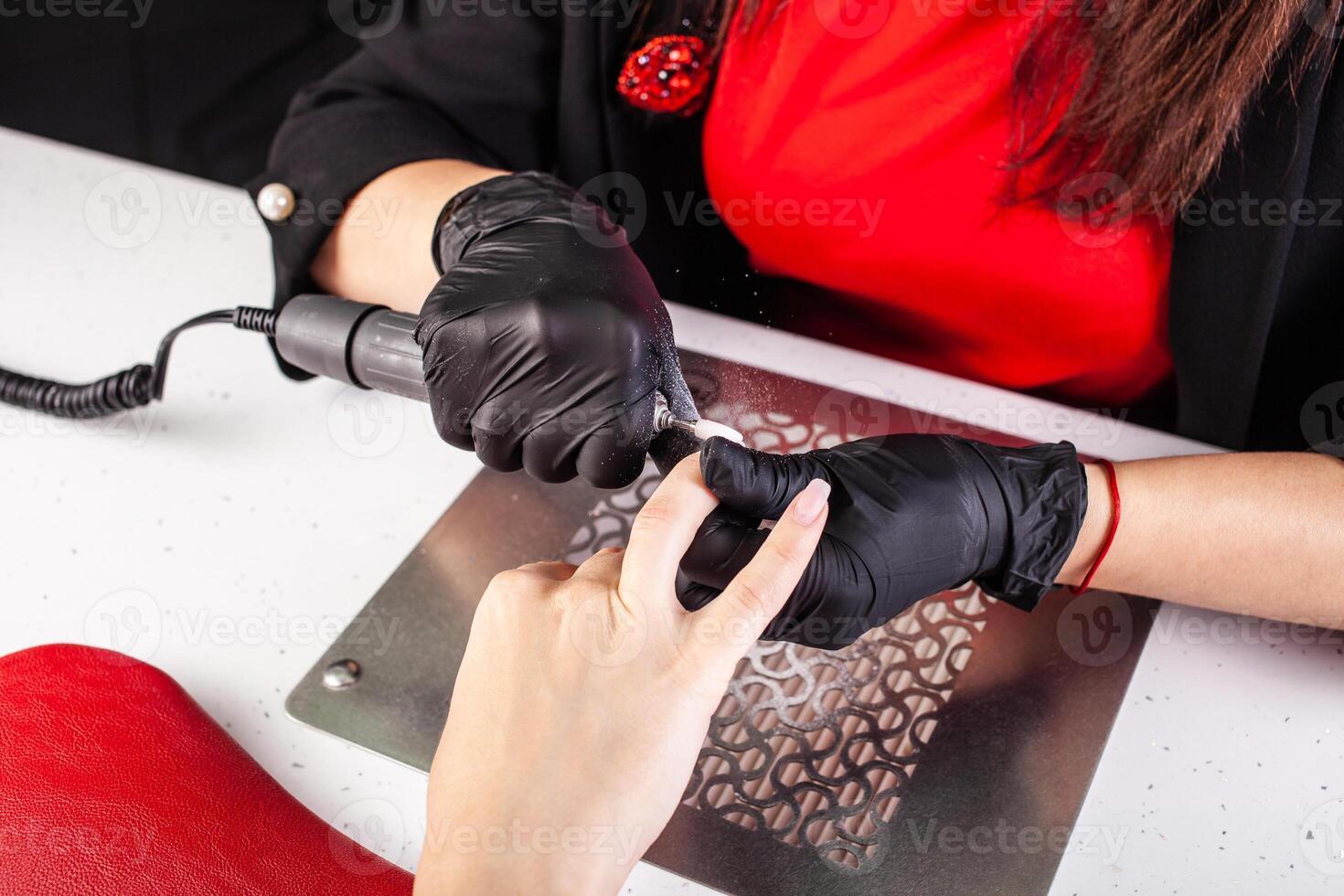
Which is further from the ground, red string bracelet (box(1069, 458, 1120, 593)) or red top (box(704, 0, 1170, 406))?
red top (box(704, 0, 1170, 406))

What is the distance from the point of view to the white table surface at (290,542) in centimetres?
68

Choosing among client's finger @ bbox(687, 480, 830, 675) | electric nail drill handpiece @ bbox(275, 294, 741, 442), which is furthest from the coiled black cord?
client's finger @ bbox(687, 480, 830, 675)

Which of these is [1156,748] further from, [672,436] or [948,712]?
[672,436]

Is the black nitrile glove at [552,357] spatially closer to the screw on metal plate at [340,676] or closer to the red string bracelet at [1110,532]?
the screw on metal plate at [340,676]

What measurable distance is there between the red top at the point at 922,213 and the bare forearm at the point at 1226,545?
23 centimetres

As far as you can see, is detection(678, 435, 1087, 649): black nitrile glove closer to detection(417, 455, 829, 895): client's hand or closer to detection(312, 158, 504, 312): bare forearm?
detection(417, 455, 829, 895): client's hand

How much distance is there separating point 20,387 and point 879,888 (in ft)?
2.77

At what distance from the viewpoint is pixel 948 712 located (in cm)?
73

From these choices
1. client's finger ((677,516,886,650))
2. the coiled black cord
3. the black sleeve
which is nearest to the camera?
client's finger ((677,516,886,650))

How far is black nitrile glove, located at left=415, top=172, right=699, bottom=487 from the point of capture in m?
0.70

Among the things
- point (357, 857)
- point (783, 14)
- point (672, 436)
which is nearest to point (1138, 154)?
point (783, 14)

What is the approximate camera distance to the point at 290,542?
33.2 inches

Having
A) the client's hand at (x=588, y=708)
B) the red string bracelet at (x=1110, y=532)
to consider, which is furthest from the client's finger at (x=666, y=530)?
the red string bracelet at (x=1110, y=532)

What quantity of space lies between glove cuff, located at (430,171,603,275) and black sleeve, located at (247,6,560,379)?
0.16 m
